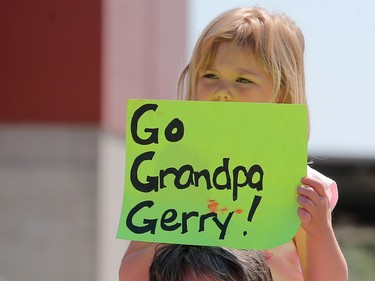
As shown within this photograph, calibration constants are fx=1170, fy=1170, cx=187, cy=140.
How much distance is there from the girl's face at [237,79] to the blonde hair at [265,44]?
2cm

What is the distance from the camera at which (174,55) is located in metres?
11.6

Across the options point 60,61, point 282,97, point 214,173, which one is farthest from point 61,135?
point 214,173

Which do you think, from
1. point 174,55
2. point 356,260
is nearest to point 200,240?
point 174,55

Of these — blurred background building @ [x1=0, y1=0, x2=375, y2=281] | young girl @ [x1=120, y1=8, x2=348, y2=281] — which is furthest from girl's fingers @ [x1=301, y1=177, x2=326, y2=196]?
blurred background building @ [x1=0, y1=0, x2=375, y2=281]

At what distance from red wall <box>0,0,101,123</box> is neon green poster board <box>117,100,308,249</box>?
21.5ft

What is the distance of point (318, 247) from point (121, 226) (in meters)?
0.39

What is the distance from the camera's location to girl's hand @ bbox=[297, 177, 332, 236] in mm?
2256

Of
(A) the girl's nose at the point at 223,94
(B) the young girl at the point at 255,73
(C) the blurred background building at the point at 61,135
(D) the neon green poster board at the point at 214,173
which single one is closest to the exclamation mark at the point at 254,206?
(D) the neon green poster board at the point at 214,173

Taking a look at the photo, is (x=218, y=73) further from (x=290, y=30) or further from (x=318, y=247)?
(x=318, y=247)

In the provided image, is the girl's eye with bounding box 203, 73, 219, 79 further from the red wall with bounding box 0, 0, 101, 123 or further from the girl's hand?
the red wall with bounding box 0, 0, 101, 123

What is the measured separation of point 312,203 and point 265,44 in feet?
1.47

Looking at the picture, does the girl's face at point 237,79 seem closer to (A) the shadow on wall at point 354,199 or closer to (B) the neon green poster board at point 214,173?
(B) the neon green poster board at point 214,173

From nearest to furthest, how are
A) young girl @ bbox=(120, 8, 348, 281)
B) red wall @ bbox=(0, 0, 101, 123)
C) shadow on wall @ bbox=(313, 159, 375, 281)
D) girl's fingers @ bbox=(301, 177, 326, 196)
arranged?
girl's fingers @ bbox=(301, 177, 326, 196) → young girl @ bbox=(120, 8, 348, 281) → red wall @ bbox=(0, 0, 101, 123) → shadow on wall @ bbox=(313, 159, 375, 281)

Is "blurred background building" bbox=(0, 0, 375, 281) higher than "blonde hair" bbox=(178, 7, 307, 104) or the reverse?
the reverse
